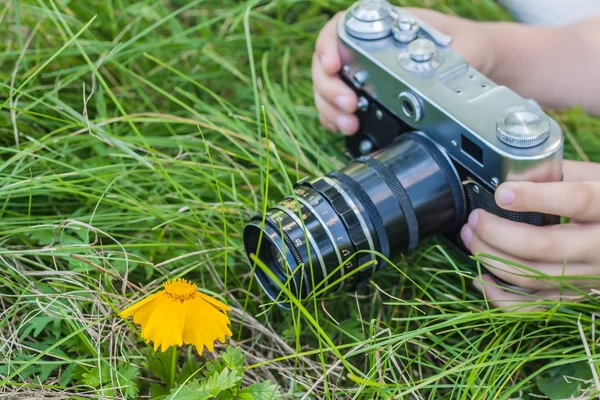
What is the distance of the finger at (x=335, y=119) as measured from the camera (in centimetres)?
124

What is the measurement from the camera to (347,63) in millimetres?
1191

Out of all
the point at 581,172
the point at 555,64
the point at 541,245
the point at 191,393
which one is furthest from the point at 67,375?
the point at 555,64

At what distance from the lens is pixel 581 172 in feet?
3.59

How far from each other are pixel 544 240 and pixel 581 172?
15 cm

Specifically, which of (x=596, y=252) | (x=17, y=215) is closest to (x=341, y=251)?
(x=596, y=252)

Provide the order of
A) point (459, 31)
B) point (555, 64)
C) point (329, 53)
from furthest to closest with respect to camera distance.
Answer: point (555, 64)
point (459, 31)
point (329, 53)

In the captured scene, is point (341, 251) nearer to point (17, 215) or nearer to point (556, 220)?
point (556, 220)

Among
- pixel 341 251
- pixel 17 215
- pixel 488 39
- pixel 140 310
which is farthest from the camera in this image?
pixel 488 39

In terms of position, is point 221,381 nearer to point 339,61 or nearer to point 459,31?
point 339,61

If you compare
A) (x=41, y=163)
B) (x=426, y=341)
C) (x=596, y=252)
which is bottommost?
(x=426, y=341)

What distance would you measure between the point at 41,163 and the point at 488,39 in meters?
0.78

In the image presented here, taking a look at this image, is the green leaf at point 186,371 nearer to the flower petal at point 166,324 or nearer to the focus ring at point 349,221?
the flower petal at point 166,324

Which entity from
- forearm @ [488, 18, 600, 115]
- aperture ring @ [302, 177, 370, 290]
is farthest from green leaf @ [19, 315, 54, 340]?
forearm @ [488, 18, 600, 115]

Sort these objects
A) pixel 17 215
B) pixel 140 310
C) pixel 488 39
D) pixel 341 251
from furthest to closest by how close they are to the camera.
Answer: pixel 488 39
pixel 17 215
pixel 341 251
pixel 140 310
